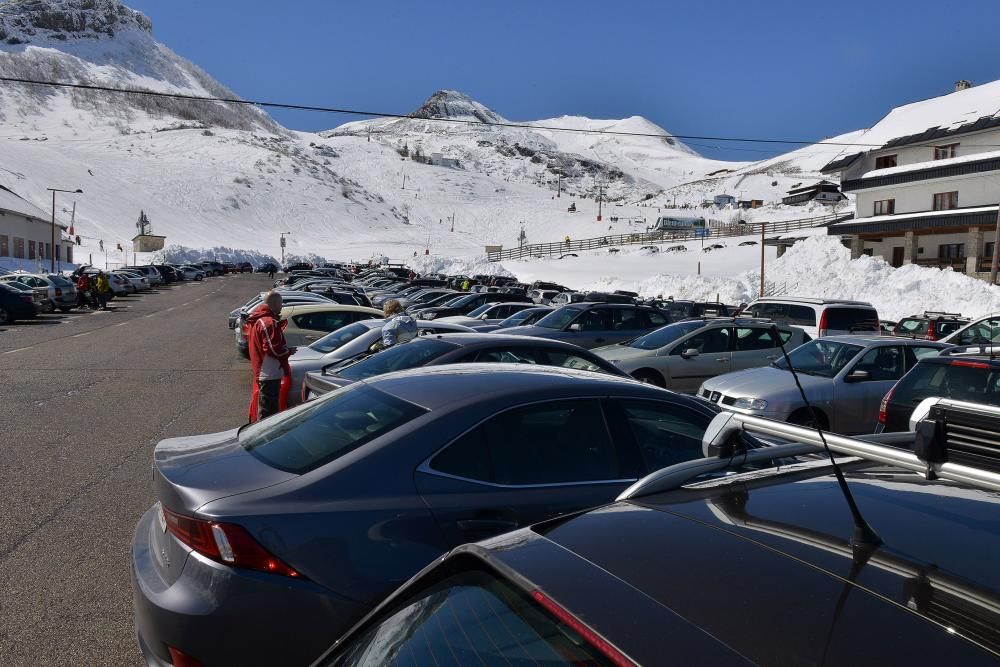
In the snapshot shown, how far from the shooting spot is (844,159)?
50.8 m

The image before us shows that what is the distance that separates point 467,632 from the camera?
1.77 meters

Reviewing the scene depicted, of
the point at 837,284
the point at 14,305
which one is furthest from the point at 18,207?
the point at 837,284

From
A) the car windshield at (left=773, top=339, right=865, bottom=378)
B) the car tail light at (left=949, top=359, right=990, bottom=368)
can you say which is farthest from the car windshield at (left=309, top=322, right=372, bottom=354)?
the car tail light at (left=949, top=359, right=990, bottom=368)

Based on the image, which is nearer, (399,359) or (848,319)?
(399,359)

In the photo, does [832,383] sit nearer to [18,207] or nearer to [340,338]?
[340,338]

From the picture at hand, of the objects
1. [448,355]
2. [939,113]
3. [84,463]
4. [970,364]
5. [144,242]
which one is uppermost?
[939,113]

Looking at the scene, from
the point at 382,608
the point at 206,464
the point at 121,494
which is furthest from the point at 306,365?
the point at 382,608

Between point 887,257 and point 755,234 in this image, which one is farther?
point 755,234

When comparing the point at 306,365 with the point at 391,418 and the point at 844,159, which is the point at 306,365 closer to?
the point at 391,418

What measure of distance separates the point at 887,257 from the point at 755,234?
20979mm

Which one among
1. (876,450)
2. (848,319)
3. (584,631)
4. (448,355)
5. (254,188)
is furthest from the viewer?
(254,188)

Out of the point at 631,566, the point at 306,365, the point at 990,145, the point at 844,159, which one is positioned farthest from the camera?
the point at 844,159

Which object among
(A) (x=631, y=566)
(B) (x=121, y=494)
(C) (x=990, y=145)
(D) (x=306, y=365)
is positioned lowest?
(B) (x=121, y=494)

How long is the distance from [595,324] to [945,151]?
38.4 metres
